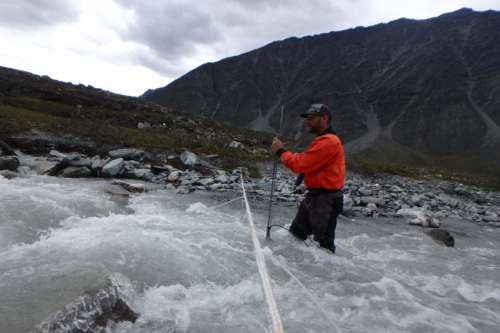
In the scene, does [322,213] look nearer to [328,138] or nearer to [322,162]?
[322,162]

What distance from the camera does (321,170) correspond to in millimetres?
4473

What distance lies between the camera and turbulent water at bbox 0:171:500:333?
300 centimetres

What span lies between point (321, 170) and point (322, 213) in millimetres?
647

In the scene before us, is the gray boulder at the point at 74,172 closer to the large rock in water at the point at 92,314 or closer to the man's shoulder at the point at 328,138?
the large rock in water at the point at 92,314

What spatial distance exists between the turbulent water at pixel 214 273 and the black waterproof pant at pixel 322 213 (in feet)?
1.52

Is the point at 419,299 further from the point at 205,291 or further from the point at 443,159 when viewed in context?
the point at 443,159

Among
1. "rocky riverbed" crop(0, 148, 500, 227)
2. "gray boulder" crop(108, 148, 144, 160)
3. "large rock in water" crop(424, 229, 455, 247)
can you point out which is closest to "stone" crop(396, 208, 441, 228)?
"rocky riverbed" crop(0, 148, 500, 227)

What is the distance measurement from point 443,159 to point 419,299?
402 ft

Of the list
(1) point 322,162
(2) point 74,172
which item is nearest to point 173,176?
(2) point 74,172

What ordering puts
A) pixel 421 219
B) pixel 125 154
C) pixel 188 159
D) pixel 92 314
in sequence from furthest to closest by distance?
pixel 188 159, pixel 125 154, pixel 421 219, pixel 92 314

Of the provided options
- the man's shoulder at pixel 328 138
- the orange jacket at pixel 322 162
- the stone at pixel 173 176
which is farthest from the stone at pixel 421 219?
the stone at pixel 173 176

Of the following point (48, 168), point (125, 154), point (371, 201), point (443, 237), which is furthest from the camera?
point (125, 154)

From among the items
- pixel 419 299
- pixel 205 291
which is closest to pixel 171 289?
pixel 205 291

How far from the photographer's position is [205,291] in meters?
3.64
